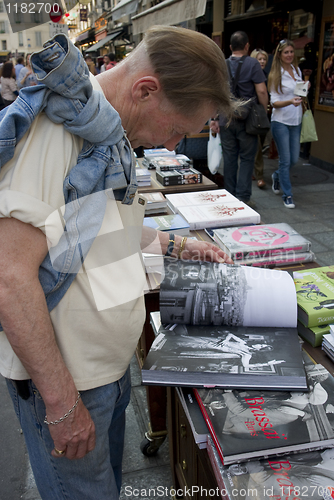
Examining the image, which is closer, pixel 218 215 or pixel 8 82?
pixel 218 215

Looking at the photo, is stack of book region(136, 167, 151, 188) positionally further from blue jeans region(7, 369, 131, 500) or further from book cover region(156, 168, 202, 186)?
blue jeans region(7, 369, 131, 500)

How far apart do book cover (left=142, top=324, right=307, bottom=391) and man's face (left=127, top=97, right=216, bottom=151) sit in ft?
1.77

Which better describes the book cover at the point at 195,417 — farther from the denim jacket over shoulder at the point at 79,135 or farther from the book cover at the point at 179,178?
the book cover at the point at 179,178

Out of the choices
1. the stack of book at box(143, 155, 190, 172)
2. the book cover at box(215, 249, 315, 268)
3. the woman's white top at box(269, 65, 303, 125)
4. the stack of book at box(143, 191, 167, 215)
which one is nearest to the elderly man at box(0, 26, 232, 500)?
the book cover at box(215, 249, 315, 268)

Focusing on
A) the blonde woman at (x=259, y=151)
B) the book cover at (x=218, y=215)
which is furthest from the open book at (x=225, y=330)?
the blonde woman at (x=259, y=151)

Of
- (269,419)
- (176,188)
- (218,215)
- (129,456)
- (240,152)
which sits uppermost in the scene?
(269,419)

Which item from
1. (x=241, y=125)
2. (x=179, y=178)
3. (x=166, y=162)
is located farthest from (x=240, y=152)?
(x=179, y=178)

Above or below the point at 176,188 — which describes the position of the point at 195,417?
above

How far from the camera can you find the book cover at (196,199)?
213cm

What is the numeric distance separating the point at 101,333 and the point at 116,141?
0.43 metres

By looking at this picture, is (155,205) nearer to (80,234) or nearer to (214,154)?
(80,234)

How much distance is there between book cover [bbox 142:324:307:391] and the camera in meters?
0.92

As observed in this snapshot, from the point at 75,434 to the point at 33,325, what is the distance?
29 centimetres

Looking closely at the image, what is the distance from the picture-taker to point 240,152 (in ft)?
13.8
